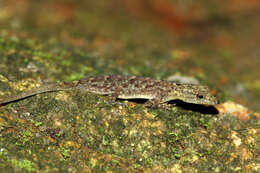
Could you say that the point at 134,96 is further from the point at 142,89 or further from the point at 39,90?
the point at 39,90

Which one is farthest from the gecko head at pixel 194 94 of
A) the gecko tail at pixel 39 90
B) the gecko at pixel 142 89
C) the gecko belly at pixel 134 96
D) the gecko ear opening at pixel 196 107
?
the gecko tail at pixel 39 90

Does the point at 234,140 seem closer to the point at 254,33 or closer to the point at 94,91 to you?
the point at 94,91

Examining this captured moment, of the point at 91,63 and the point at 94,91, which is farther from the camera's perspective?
the point at 91,63

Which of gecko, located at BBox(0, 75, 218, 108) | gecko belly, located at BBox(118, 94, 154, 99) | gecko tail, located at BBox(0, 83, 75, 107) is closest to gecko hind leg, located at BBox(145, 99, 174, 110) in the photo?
gecko, located at BBox(0, 75, 218, 108)

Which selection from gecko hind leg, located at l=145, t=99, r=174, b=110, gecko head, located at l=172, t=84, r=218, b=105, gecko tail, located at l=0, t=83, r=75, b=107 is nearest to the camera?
gecko tail, located at l=0, t=83, r=75, b=107

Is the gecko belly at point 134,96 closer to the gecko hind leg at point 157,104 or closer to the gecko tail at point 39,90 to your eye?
the gecko hind leg at point 157,104

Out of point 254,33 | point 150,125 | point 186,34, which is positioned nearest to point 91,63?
point 150,125

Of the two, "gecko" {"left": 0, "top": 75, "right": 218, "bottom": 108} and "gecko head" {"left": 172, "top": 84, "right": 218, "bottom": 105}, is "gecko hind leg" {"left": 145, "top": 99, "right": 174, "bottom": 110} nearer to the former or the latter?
"gecko" {"left": 0, "top": 75, "right": 218, "bottom": 108}
